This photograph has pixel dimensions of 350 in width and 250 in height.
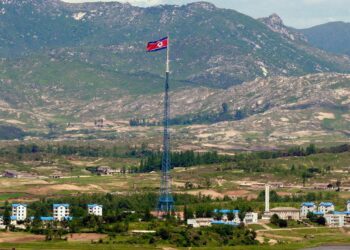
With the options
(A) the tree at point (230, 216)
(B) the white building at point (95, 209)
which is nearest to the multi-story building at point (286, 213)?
(A) the tree at point (230, 216)

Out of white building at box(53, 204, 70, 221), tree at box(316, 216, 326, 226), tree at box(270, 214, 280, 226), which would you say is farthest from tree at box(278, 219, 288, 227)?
white building at box(53, 204, 70, 221)

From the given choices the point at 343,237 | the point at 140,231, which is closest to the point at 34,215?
the point at 140,231

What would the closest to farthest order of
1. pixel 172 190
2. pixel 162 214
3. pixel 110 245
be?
pixel 110 245, pixel 162 214, pixel 172 190

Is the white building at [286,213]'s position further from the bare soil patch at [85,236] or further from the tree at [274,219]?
A: the bare soil patch at [85,236]

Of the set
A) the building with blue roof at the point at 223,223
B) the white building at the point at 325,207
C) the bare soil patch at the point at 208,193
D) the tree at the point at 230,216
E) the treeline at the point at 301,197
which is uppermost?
the bare soil patch at the point at 208,193

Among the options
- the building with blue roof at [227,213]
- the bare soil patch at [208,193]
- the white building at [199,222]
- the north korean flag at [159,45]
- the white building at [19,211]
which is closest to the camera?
the white building at [199,222]

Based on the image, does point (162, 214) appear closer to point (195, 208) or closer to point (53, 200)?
point (195, 208)

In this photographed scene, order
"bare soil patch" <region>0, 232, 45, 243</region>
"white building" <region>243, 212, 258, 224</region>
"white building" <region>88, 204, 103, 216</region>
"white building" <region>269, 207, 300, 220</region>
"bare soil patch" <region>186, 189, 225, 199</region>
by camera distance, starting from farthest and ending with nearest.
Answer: "bare soil patch" <region>186, 189, 225, 199</region>
"white building" <region>88, 204, 103, 216</region>
"white building" <region>269, 207, 300, 220</region>
"white building" <region>243, 212, 258, 224</region>
"bare soil patch" <region>0, 232, 45, 243</region>

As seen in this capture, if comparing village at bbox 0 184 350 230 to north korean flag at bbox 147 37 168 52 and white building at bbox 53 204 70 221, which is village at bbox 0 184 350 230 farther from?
north korean flag at bbox 147 37 168 52

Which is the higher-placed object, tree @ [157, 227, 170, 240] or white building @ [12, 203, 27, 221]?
white building @ [12, 203, 27, 221]
